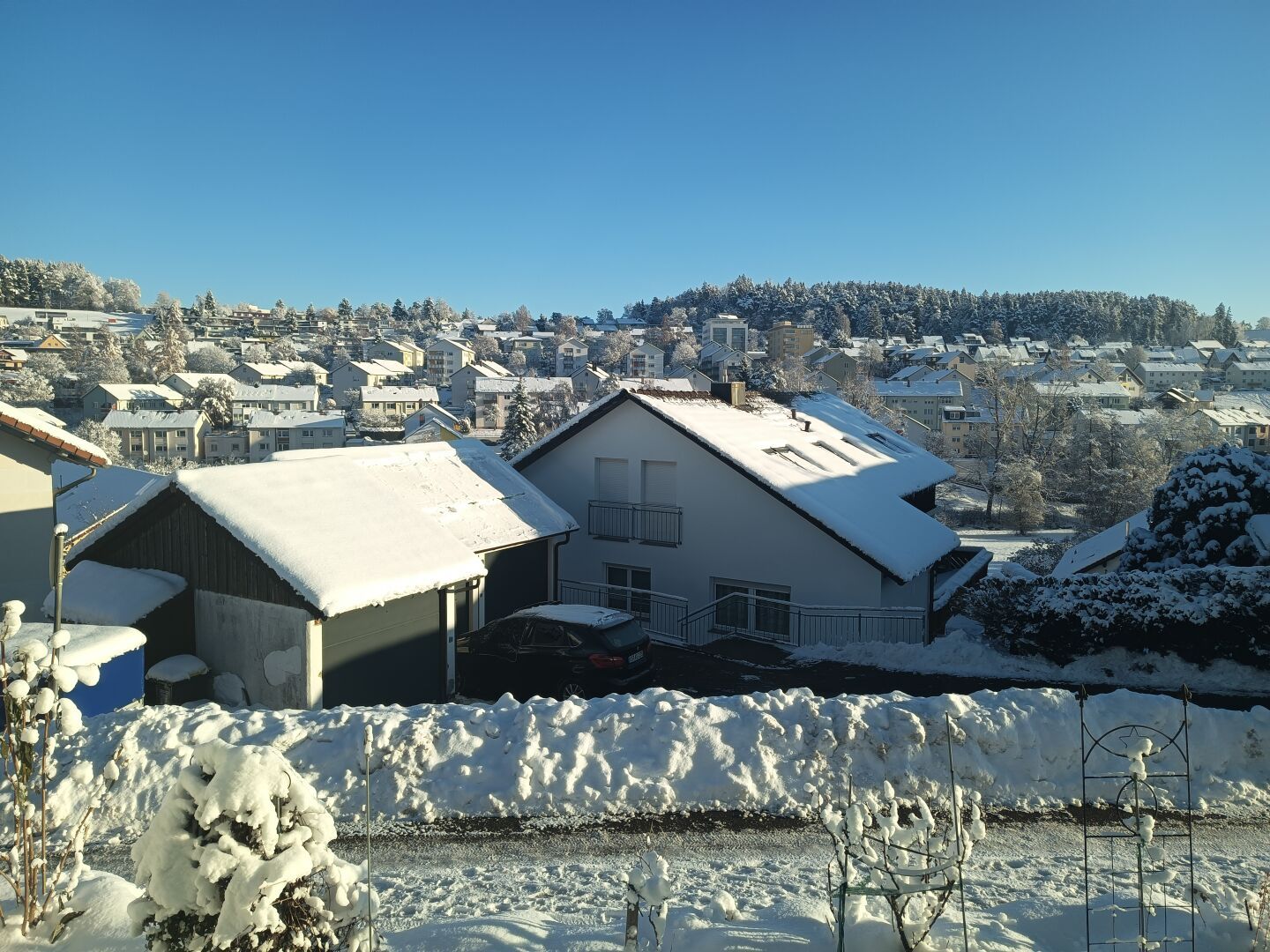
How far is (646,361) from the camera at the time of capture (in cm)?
15762

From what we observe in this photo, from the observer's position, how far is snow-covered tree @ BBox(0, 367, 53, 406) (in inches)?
3383

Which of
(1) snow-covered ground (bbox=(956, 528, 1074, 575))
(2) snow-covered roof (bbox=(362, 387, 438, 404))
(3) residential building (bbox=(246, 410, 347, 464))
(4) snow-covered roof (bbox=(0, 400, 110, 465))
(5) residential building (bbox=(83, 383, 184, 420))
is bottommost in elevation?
(1) snow-covered ground (bbox=(956, 528, 1074, 575))

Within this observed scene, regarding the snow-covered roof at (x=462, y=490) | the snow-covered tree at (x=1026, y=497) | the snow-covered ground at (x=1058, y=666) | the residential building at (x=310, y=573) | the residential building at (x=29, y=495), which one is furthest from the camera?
the snow-covered tree at (x=1026, y=497)

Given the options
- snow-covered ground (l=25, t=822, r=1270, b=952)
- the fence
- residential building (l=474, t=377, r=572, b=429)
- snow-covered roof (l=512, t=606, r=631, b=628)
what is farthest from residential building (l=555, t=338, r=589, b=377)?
snow-covered ground (l=25, t=822, r=1270, b=952)

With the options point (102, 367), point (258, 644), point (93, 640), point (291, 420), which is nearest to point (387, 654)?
point (258, 644)

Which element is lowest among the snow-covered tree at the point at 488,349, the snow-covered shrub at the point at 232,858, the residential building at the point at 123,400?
the snow-covered shrub at the point at 232,858

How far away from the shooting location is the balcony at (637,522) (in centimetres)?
2008

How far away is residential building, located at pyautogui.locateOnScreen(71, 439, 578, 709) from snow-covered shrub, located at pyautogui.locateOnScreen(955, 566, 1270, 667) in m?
10.2

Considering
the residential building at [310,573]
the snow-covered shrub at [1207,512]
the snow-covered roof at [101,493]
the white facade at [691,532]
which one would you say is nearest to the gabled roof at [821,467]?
the white facade at [691,532]

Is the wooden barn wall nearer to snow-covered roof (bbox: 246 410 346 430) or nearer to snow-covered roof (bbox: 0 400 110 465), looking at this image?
snow-covered roof (bbox: 0 400 110 465)

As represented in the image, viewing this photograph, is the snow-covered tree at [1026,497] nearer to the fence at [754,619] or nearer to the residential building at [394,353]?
the fence at [754,619]

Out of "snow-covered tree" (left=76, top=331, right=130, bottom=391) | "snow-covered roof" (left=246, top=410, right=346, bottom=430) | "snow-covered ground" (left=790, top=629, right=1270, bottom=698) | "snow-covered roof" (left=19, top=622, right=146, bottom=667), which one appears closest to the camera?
"snow-covered roof" (left=19, top=622, right=146, bottom=667)

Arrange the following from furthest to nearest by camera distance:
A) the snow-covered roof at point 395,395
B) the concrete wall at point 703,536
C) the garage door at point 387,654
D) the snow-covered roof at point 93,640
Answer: the snow-covered roof at point 395,395, the concrete wall at point 703,536, the garage door at point 387,654, the snow-covered roof at point 93,640

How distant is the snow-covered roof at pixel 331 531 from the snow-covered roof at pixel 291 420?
73124 mm
